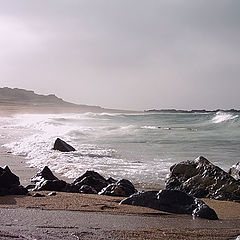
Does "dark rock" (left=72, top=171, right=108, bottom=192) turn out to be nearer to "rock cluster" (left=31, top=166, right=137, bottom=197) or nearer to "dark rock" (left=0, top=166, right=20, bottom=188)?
"rock cluster" (left=31, top=166, right=137, bottom=197)

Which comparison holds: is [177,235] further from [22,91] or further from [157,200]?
[22,91]

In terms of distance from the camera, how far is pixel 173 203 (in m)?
8.05

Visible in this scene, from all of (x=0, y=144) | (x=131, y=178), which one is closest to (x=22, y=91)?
(x=0, y=144)

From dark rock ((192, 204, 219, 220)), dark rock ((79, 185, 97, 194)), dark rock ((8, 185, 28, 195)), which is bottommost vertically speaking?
dark rock ((79, 185, 97, 194))

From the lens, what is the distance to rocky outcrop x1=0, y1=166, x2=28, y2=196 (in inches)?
360

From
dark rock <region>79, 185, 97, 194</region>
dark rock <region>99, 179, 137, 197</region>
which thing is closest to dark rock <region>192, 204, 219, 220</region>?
dark rock <region>99, 179, 137, 197</region>

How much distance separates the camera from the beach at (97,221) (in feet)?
20.3

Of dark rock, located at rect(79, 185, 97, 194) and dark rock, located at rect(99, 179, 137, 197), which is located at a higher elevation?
dark rock, located at rect(99, 179, 137, 197)

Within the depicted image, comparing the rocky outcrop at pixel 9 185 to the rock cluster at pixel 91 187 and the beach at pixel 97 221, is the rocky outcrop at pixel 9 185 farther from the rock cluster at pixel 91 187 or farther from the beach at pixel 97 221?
the rock cluster at pixel 91 187

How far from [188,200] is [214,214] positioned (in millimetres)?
594

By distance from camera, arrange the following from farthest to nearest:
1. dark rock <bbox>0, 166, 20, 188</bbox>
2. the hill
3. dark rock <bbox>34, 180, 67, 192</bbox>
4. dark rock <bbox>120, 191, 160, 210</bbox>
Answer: the hill < dark rock <bbox>34, 180, 67, 192</bbox> < dark rock <bbox>0, 166, 20, 188</bbox> < dark rock <bbox>120, 191, 160, 210</bbox>

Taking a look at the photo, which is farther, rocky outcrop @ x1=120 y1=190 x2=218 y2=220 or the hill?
the hill

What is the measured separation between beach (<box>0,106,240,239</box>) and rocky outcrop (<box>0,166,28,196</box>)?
0.38 meters

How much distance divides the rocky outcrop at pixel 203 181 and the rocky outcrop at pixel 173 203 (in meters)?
2.15
